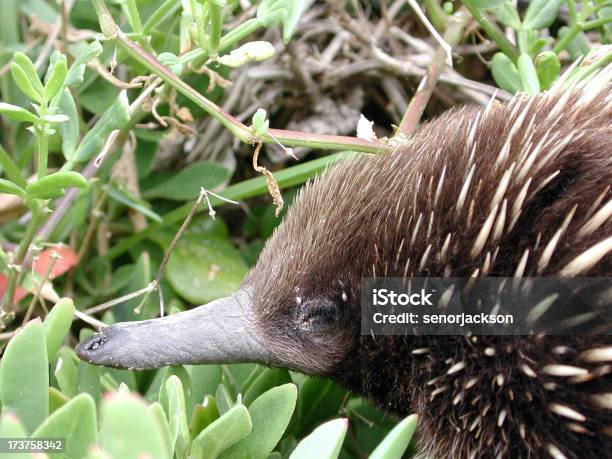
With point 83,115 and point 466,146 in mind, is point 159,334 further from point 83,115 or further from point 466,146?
point 83,115

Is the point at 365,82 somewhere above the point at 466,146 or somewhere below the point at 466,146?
below

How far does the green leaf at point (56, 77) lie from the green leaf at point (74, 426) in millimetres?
552

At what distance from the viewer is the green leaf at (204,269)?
1.93 metres

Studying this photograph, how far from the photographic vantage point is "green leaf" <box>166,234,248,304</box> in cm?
193

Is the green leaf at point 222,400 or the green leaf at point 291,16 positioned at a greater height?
the green leaf at point 291,16

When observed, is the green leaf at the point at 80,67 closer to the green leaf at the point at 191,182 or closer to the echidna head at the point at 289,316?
the echidna head at the point at 289,316

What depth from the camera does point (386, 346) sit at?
51.1 inches

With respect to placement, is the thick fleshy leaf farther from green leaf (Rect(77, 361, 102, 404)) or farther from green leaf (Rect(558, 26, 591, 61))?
green leaf (Rect(558, 26, 591, 61))

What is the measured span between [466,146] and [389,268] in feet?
0.71

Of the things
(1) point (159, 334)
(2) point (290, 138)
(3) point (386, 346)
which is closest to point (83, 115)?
(2) point (290, 138)

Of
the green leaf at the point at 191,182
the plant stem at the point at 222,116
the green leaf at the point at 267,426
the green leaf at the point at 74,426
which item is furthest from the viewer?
the green leaf at the point at 191,182

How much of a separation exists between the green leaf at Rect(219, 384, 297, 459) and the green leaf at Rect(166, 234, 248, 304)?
73 centimetres

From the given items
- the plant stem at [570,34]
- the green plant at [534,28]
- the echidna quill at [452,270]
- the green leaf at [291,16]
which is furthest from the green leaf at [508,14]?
the green leaf at [291,16]

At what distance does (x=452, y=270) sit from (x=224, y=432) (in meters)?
0.40
